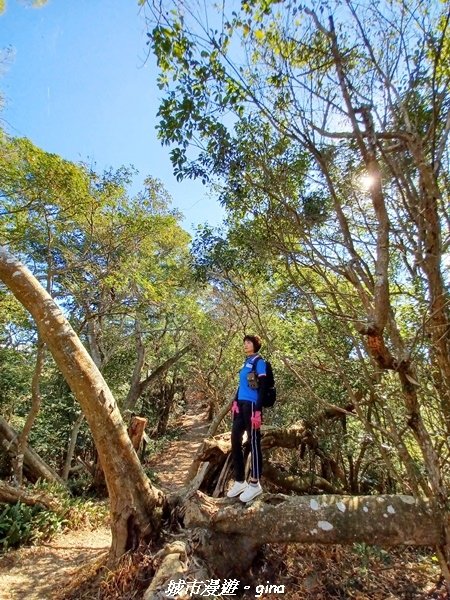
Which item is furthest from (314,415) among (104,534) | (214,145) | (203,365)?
(203,365)

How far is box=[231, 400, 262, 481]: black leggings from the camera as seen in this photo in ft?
12.2

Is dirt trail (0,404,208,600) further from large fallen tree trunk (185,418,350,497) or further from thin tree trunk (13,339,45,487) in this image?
large fallen tree trunk (185,418,350,497)

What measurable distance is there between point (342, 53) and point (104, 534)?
7925 mm

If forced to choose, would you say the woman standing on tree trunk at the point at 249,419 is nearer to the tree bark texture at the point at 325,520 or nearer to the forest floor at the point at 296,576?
the tree bark texture at the point at 325,520

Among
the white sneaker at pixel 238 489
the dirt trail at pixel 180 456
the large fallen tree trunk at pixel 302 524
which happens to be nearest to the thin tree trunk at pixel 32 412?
the dirt trail at pixel 180 456

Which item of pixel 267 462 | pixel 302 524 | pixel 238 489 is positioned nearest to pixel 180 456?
pixel 267 462

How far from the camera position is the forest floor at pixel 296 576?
10.4 feet

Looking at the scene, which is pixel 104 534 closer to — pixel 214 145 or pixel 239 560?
pixel 239 560

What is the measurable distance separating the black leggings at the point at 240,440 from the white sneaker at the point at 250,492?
10cm

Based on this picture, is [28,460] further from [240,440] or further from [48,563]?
[240,440]

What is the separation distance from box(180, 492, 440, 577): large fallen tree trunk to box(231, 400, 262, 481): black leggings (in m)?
0.32

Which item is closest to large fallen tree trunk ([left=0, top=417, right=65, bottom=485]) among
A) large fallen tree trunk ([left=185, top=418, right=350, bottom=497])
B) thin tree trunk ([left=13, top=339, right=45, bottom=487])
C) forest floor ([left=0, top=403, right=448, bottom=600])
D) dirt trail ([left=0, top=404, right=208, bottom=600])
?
thin tree trunk ([left=13, top=339, right=45, bottom=487])

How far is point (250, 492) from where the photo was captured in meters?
3.55

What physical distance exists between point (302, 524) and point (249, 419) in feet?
3.53
